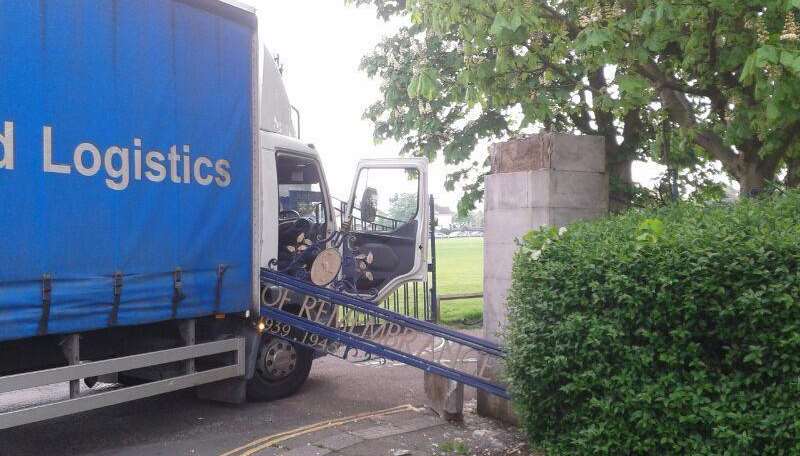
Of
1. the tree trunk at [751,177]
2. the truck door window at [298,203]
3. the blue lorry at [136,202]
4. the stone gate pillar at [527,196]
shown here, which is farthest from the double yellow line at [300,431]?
the tree trunk at [751,177]

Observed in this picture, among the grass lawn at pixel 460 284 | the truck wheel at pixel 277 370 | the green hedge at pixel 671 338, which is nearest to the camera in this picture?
the green hedge at pixel 671 338

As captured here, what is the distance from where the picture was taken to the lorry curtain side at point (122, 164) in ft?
14.6

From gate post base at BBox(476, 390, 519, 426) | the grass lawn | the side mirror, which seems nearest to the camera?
gate post base at BBox(476, 390, 519, 426)

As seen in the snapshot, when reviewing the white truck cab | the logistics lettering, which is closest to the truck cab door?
the white truck cab

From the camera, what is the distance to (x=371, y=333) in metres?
6.62

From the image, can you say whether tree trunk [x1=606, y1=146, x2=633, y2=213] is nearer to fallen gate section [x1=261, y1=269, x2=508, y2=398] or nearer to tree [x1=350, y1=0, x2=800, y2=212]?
tree [x1=350, y1=0, x2=800, y2=212]

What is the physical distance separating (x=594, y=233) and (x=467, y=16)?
10.0ft

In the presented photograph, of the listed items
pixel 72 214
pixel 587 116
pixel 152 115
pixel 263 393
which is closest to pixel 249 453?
pixel 263 393

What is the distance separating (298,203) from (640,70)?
3897 millimetres

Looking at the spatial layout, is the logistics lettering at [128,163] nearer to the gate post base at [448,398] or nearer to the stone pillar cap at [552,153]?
the stone pillar cap at [552,153]

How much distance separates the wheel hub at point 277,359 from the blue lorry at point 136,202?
0.05 feet

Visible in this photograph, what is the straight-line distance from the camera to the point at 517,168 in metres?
6.07

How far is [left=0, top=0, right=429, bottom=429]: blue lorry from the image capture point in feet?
14.8

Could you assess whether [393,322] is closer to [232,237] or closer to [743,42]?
[232,237]
